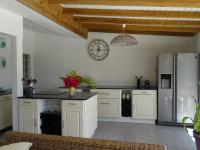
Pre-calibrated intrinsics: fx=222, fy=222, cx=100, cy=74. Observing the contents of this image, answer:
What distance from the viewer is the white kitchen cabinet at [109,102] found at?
19.3 ft

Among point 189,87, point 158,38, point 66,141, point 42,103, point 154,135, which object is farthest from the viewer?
point 158,38

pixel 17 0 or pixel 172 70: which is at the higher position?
pixel 17 0

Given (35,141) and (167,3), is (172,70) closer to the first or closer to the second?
(167,3)

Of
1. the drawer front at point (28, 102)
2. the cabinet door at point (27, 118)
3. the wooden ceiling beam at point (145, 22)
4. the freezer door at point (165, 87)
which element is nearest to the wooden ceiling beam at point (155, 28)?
the wooden ceiling beam at point (145, 22)

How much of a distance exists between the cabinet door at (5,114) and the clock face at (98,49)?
8.92 ft

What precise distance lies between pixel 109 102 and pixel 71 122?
A: 203cm

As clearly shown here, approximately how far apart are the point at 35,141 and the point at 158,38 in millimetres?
5240

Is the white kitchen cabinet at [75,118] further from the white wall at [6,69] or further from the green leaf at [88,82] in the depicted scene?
the white wall at [6,69]

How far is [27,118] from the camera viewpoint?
4.23m

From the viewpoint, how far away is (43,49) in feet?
22.7

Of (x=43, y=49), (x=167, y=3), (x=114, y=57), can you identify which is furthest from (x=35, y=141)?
(x=43, y=49)

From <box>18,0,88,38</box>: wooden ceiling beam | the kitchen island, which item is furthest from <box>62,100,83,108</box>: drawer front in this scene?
<box>18,0,88,38</box>: wooden ceiling beam

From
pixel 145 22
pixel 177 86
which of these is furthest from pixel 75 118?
pixel 177 86

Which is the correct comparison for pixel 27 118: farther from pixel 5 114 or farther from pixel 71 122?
pixel 5 114
